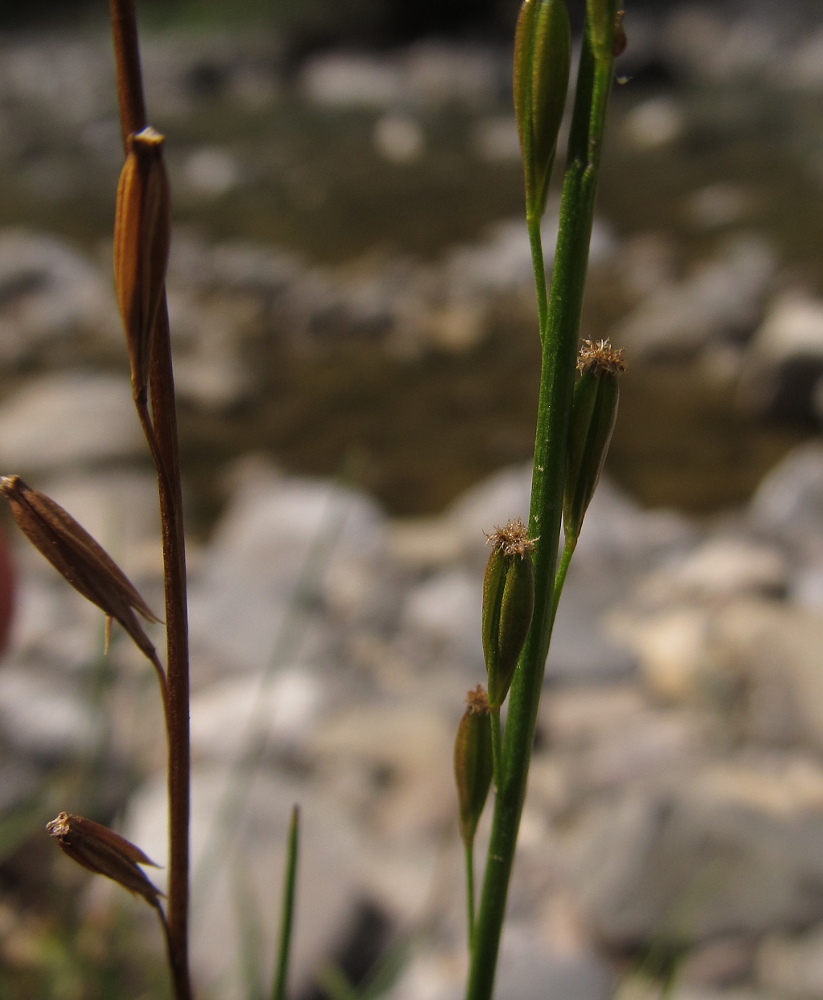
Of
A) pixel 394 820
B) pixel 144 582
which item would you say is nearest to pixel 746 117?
pixel 144 582

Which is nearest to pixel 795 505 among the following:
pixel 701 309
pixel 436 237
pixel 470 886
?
pixel 701 309

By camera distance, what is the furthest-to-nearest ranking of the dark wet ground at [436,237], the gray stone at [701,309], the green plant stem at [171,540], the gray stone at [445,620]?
1. the gray stone at [701,309]
2. the dark wet ground at [436,237]
3. the gray stone at [445,620]
4. the green plant stem at [171,540]

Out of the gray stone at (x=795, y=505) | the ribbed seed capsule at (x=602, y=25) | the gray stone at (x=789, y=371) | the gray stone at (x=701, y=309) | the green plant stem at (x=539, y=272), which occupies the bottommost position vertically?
the green plant stem at (x=539, y=272)

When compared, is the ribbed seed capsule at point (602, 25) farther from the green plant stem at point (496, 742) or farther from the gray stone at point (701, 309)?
the gray stone at point (701, 309)

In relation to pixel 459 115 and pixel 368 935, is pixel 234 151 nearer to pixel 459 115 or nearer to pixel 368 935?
pixel 459 115

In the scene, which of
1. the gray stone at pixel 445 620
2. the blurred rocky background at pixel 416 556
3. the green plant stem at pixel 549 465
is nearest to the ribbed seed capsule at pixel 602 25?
the green plant stem at pixel 549 465

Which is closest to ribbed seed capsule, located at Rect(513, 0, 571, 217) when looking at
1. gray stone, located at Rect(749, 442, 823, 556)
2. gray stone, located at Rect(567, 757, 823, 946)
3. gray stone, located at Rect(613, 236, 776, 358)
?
gray stone, located at Rect(567, 757, 823, 946)

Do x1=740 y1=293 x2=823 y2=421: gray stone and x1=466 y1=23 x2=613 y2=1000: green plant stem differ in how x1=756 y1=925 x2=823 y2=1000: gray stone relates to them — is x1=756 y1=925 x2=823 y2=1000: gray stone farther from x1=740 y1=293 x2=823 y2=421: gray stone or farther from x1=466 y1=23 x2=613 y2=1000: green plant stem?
x1=740 y1=293 x2=823 y2=421: gray stone
